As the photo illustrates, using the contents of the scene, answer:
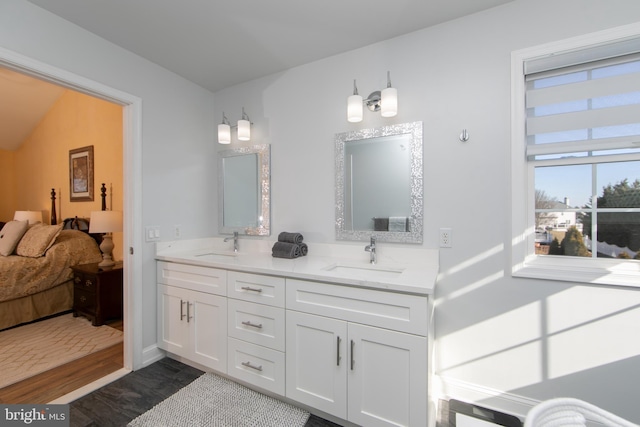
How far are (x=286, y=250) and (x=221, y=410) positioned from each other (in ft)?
3.50

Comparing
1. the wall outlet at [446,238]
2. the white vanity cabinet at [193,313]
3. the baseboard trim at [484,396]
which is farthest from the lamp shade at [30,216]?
the baseboard trim at [484,396]

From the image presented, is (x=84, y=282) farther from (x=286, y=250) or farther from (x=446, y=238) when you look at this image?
(x=446, y=238)

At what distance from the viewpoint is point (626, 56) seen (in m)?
1.40

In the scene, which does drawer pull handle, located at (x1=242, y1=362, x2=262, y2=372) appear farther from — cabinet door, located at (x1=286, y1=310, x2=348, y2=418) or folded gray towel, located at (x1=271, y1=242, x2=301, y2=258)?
folded gray towel, located at (x1=271, y1=242, x2=301, y2=258)

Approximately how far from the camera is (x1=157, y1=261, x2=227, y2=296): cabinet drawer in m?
1.87

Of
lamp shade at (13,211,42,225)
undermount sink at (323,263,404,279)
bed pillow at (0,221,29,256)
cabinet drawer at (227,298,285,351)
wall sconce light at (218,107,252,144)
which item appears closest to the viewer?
undermount sink at (323,263,404,279)

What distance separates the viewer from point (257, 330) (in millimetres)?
1713

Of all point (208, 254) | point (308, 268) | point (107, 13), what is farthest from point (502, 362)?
point (107, 13)

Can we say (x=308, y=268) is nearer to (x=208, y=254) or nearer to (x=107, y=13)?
(x=208, y=254)

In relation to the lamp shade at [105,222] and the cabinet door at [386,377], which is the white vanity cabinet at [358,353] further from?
the lamp shade at [105,222]

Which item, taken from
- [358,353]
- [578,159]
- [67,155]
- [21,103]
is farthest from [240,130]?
[21,103]

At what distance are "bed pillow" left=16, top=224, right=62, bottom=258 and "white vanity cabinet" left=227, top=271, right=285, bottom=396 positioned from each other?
2.74 metres

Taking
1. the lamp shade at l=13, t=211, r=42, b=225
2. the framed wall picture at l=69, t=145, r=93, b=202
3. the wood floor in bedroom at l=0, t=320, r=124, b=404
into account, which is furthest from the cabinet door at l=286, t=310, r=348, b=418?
the lamp shade at l=13, t=211, r=42, b=225

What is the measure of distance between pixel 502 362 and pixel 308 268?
1.30 m
